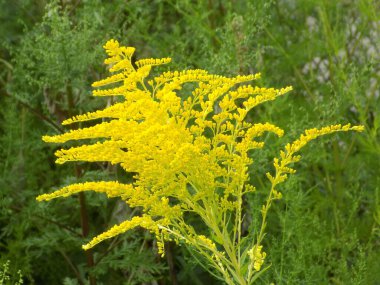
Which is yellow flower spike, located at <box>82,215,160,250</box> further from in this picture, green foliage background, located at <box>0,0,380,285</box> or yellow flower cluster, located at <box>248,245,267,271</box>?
green foliage background, located at <box>0,0,380,285</box>

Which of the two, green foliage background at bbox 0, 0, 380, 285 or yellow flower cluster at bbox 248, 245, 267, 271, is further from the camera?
green foliage background at bbox 0, 0, 380, 285

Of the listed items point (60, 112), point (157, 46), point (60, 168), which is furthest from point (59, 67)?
point (60, 168)

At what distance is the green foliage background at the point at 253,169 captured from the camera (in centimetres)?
335

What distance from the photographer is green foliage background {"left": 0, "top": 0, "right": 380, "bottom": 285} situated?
335 cm

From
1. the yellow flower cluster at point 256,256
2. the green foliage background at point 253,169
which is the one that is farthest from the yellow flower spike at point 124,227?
the green foliage background at point 253,169

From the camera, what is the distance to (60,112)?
3.91 metres

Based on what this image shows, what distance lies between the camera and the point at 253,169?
3465 mm

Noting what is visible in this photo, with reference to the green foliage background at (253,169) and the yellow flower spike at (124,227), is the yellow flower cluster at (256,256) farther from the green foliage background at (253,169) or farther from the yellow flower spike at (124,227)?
the green foliage background at (253,169)

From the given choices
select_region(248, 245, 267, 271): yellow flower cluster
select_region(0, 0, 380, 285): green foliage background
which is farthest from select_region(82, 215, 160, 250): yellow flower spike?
select_region(0, 0, 380, 285): green foliage background

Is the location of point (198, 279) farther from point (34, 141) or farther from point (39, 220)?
point (34, 141)

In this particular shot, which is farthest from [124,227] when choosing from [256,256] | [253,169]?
[253,169]

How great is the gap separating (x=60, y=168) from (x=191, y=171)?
246 cm

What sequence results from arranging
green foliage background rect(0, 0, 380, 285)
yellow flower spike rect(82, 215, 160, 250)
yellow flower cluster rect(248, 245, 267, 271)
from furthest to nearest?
green foliage background rect(0, 0, 380, 285) < yellow flower cluster rect(248, 245, 267, 271) < yellow flower spike rect(82, 215, 160, 250)

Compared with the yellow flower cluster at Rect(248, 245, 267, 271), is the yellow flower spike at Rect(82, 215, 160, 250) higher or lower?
higher
